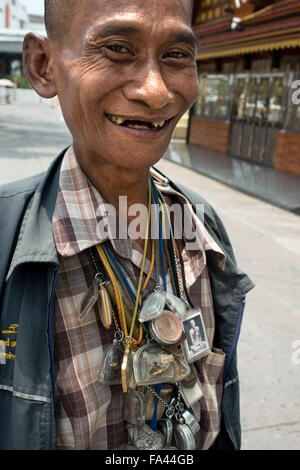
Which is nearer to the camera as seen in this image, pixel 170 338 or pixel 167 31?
pixel 167 31

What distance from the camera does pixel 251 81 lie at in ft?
37.5

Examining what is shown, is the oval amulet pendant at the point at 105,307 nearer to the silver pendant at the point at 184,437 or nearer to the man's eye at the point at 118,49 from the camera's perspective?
the silver pendant at the point at 184,437

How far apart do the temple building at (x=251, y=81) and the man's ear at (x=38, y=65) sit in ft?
26.3

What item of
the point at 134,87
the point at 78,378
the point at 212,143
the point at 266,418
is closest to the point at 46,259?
the point at 78,378

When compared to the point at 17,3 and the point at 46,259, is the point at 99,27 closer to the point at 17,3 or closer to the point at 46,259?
the point at 46,259

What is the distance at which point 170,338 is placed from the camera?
1.11 m

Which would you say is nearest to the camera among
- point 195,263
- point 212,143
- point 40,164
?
point 195,263

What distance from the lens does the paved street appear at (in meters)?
2.59
